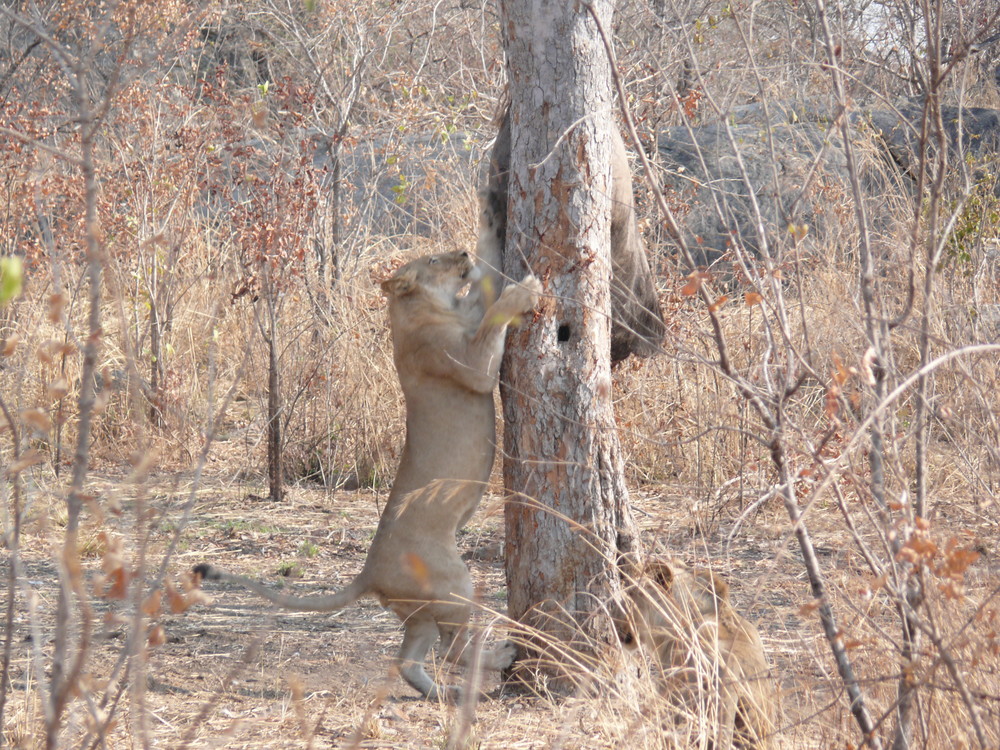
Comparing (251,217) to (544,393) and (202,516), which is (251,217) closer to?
(202,516)

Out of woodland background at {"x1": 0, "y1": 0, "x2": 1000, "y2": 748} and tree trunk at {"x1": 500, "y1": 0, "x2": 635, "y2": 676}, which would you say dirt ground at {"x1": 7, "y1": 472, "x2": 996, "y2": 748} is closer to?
woodland background at {"x1": 0, "y1": 0, "x2": 1000, "y2": 748}

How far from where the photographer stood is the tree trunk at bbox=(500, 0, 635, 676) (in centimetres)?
416

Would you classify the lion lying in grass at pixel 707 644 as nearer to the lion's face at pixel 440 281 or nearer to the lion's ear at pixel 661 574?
the lion's ear at pixel 661 574

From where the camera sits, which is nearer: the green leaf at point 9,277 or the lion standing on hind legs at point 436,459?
the green leaf at point 9,277

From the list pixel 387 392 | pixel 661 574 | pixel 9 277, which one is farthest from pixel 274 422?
pixel 9 277

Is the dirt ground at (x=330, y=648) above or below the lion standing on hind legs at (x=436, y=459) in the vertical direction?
below

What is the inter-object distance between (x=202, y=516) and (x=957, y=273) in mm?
5157

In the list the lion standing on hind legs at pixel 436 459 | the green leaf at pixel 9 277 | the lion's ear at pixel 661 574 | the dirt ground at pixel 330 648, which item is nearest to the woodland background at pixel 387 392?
the dirt ground at pixel 330 648

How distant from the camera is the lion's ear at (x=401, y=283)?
202 inches

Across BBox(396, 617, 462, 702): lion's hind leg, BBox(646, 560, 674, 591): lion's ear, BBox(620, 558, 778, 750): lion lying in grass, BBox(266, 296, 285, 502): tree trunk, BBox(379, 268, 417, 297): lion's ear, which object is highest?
BBox(379, 268, 417, 297): lion's ear

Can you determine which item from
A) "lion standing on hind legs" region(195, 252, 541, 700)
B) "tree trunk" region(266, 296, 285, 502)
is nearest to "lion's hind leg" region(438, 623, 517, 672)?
"lion standing on hind legs" region(195, 252, 541, 700)

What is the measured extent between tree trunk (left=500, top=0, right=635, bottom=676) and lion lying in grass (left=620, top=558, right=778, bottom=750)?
24 centimetres

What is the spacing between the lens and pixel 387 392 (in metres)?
8.00

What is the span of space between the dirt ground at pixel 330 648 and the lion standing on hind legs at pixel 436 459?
26cm
